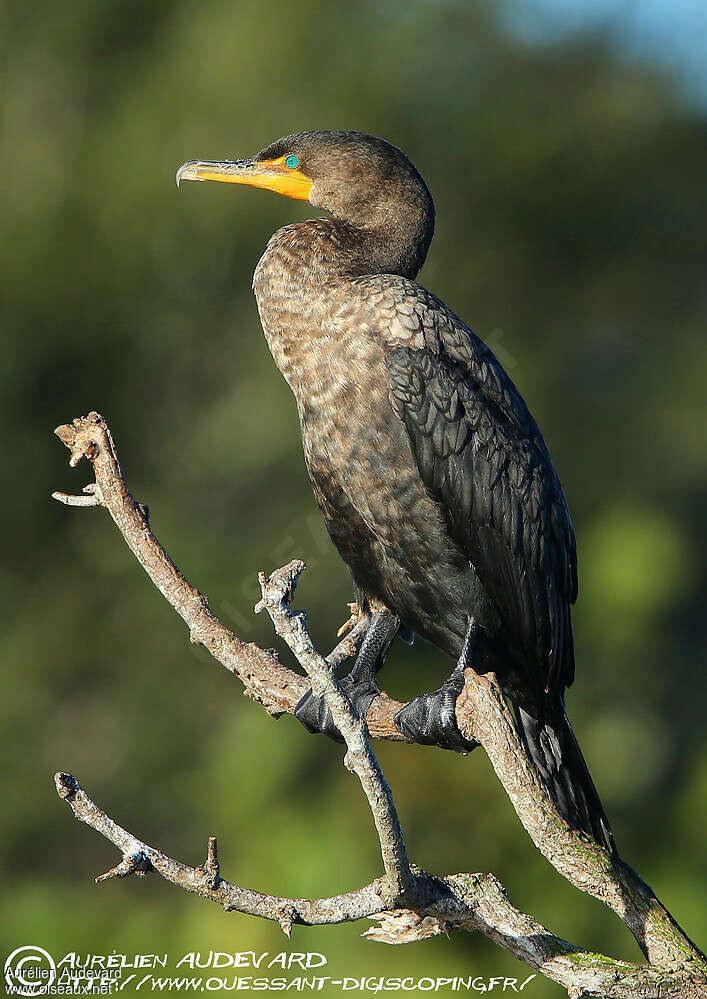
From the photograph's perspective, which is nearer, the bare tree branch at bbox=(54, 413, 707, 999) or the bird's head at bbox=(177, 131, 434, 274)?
the bare tree branch at bbox=(54, 413, 707, 999)

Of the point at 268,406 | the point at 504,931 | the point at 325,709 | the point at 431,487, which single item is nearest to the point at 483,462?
the point at 431,487

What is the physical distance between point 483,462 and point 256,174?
146 cm

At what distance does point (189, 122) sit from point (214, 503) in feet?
11.4

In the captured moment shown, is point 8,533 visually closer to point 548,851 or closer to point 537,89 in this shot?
point 537,89

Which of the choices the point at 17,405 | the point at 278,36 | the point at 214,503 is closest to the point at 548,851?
the point at 214,503

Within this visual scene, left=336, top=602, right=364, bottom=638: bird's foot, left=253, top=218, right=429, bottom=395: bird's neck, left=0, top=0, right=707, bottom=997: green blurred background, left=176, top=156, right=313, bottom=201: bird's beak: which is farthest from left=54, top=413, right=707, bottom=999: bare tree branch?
left=0, top=0, right=707, bottom=997: green blurred background

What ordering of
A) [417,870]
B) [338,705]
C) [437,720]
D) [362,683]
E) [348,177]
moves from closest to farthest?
[338,705], [417,870], [437,720], [362,683], [348,177]

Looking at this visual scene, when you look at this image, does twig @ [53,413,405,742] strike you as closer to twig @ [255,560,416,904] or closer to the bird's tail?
the bird's tail

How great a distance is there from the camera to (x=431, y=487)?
13.1 feet

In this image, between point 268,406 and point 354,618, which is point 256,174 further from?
point 268,406

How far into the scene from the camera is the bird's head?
4.45 m

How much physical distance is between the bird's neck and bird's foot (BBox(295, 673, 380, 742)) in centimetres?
105

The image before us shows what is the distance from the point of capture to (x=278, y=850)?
8625 millimetres

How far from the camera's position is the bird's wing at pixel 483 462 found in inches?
155
